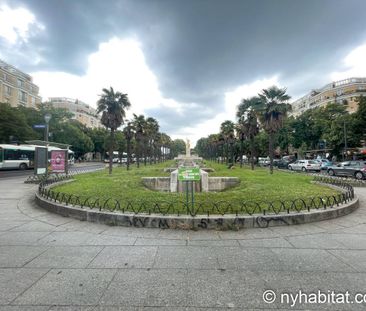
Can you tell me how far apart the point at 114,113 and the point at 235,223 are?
22758mm

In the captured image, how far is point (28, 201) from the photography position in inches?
430

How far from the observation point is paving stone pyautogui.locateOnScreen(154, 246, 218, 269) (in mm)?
4363

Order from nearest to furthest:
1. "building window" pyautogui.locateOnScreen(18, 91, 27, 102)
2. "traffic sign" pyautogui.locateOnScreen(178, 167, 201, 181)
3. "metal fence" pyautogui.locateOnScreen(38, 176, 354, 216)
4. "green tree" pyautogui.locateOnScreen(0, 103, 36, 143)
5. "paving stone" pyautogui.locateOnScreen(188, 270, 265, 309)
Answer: "paving stone" pyautogui.locateOnScreen(188, 270, 265, 309) < "metal fence" pyautogui.locateOnScreen(38, 176, 354, 216) < "traffic sign" pyautogui.locateOnScreen(178, 167, 201, 181) < "green tree" pyautogui.locateOnScreen(0, 103, 36, 143) < "building window" pyautogui.locateOnScreen(18, 91, 27, 102)

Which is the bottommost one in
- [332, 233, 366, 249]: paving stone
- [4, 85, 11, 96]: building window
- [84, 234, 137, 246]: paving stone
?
[332, 233, 366, 249]: paving stone

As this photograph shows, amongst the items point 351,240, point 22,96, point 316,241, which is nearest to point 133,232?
point 316,241

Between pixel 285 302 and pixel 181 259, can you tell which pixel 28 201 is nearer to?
pixel 181 259

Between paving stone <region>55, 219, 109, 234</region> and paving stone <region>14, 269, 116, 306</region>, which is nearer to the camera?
paving stone <region>14, 269, 116, 306</region>

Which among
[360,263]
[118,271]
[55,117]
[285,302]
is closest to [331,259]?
[360,263]

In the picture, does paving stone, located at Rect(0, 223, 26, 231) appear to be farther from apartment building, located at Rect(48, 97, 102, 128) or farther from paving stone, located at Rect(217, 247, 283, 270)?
apartment building, located at Rect(48, 97, 102, 128)

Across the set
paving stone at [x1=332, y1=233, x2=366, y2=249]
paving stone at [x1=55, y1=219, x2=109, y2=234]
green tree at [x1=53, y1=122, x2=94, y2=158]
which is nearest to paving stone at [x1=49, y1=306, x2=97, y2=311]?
paving stone at [x1=55, y1=219, x2=109, y2=234]

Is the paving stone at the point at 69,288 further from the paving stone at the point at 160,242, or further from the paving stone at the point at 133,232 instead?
the paving stone at the point at 133,232

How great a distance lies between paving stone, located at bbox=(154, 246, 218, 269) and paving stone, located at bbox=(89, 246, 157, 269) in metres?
0.19

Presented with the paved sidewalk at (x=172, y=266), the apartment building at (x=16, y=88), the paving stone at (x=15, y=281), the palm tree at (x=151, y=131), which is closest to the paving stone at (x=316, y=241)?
the paved sidewalk at (x=172, y=266)

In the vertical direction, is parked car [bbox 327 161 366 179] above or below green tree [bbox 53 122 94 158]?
below
